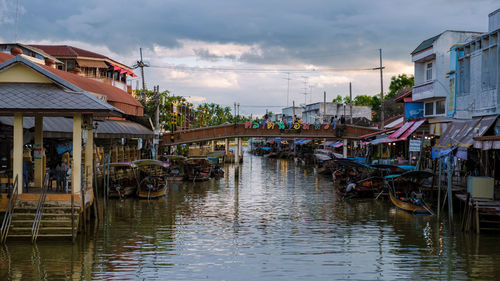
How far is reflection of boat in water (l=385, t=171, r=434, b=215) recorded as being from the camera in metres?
25.1

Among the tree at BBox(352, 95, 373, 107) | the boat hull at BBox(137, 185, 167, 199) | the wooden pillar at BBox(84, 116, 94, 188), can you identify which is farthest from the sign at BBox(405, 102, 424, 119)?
the tree at BBox(352, 95, 373, 107)

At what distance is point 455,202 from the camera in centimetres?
2641

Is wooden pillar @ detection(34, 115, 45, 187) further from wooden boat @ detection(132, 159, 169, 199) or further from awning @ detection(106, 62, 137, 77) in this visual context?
awning @ detection(106, 62, 137, 77)

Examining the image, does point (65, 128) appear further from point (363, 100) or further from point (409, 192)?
point (363, 100)

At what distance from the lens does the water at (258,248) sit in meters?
14.3

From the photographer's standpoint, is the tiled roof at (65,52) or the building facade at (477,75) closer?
the building facade at (477,75)

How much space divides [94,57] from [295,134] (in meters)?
23.4

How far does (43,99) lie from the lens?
58.4ft

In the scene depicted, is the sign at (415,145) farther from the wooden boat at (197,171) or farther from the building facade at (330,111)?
the building facade at (330,111)

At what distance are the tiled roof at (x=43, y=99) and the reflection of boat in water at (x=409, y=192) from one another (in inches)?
613

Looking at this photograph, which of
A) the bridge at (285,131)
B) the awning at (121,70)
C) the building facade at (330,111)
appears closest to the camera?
the awning at (121,70)

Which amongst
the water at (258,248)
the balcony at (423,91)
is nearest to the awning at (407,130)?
the balcony at (423,91)

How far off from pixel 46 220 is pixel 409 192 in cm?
1897

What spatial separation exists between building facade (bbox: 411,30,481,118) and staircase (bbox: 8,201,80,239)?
75.8 ft
